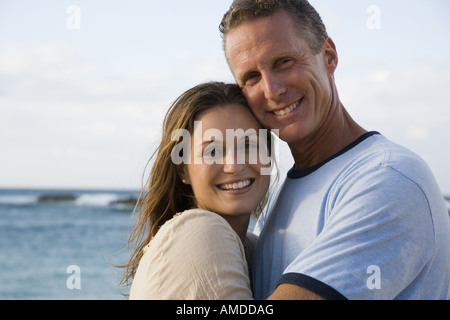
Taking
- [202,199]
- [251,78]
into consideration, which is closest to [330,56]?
[251,78]

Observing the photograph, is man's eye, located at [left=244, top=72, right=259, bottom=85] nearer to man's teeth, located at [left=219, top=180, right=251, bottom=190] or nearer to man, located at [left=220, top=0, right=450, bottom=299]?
man, located at [left=220, top=0, right=450, bottom=299]

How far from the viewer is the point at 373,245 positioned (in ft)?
5.96

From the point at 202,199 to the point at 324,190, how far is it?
26.8 inches

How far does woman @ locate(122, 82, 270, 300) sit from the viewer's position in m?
2.04

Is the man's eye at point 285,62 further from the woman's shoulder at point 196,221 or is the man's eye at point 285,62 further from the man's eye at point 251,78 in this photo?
the woman's shoulder at point 196,221

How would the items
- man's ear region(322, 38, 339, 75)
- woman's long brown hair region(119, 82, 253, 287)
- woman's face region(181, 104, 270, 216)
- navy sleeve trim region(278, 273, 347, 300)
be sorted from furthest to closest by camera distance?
man's ear region(322, 38, 339, 75)
woman's long brown hair region(119, 82, 253, 287)
woman's face region(181, 104, 270, 216)
navy sleeve trim region(278, 273, 347, 300)

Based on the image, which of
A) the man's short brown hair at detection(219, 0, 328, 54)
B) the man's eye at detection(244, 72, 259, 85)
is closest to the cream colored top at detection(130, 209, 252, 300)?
the man's eye at detection(244, 72, 259, 85)

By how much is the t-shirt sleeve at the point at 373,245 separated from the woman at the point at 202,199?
12.2 inches

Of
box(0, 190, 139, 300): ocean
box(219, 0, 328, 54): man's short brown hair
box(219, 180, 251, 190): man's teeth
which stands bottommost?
box(0, 190, 139, 300): ocean

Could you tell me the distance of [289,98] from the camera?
2664 mm

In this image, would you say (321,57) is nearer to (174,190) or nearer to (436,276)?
(174,190)

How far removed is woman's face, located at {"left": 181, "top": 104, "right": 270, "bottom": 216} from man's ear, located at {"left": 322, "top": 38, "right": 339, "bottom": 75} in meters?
0.61

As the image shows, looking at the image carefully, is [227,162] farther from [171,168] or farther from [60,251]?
[60,251]
